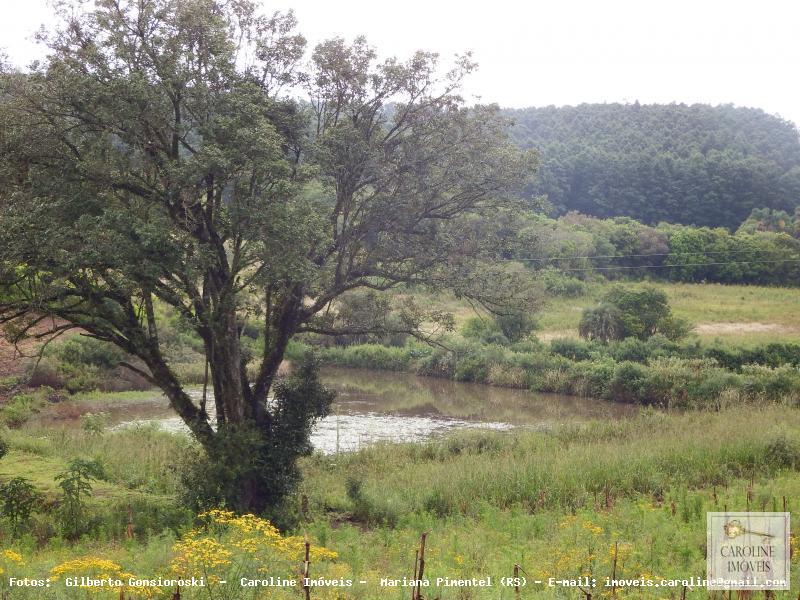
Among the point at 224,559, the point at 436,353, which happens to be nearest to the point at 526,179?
the point at 224,559

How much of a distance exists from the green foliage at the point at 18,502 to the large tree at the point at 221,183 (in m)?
2.41

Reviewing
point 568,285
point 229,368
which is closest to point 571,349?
point 568,285

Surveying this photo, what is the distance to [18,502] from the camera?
35.2 feet

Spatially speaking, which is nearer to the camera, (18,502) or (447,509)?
(18,502)

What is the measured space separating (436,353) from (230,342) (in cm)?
2454

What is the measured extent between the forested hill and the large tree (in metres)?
53.9

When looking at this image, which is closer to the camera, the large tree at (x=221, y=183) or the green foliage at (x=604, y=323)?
the large tree at (x=221, y=183)

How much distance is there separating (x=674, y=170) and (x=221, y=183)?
72.0 m

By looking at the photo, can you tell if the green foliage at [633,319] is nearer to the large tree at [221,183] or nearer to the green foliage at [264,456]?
the large tree at [221,183]

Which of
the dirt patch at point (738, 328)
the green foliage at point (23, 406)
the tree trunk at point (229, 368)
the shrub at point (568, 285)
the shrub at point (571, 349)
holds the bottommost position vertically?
the green foliage at point (23, 406)

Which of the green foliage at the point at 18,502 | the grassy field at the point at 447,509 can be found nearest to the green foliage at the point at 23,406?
the grassy field at the point at 447,509

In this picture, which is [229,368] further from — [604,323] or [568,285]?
[568,285]

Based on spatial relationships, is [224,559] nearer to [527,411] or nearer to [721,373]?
[527,411]

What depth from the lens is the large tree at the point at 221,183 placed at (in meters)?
10.6
